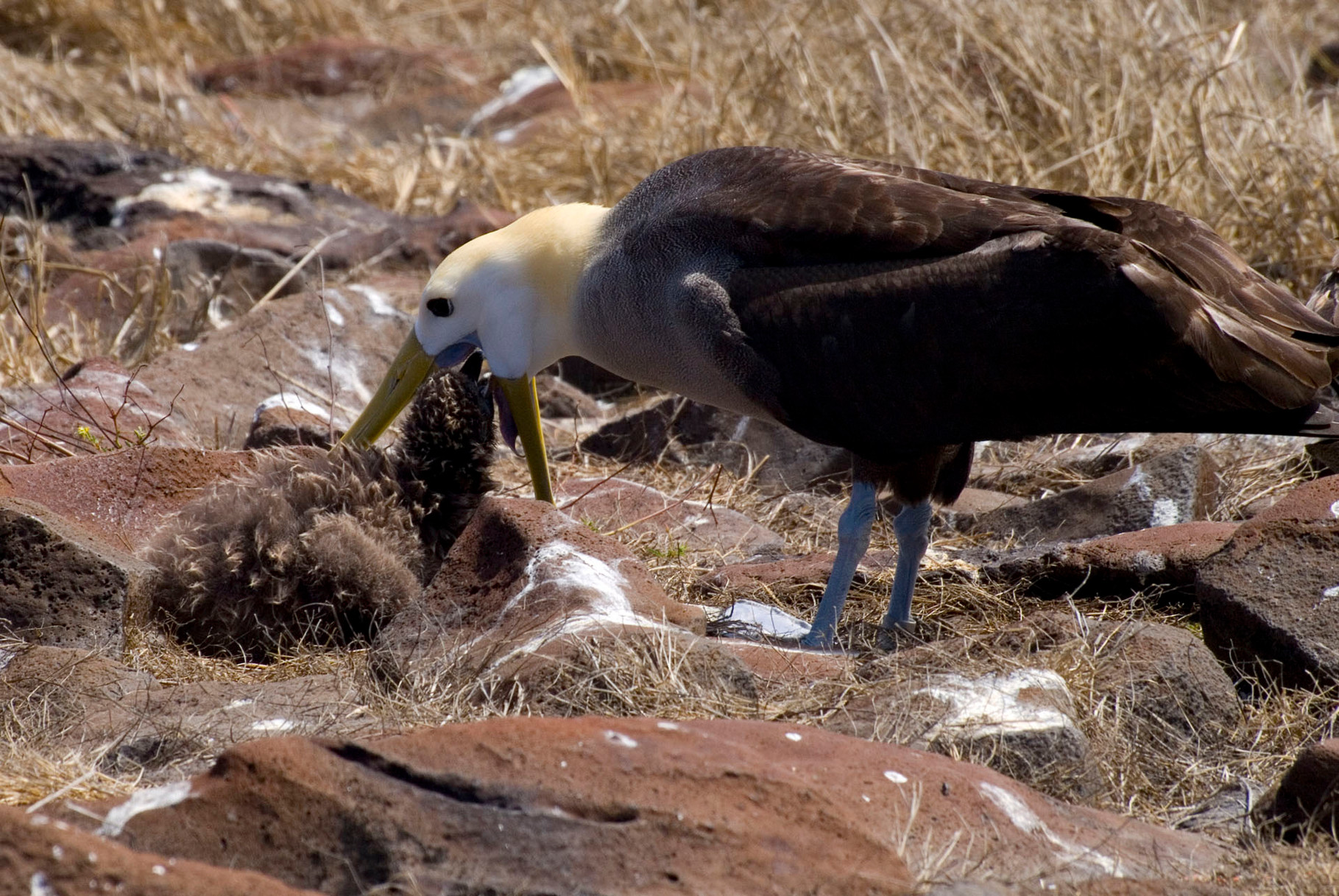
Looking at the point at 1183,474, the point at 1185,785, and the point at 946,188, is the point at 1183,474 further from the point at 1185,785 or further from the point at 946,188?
the point at 1185,785

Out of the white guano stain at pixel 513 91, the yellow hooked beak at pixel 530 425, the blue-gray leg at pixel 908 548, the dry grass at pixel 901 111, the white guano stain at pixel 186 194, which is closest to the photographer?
the blue-gray leg at pixel 908 548

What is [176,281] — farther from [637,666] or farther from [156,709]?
[637,666]

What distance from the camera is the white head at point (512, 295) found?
4707 mm

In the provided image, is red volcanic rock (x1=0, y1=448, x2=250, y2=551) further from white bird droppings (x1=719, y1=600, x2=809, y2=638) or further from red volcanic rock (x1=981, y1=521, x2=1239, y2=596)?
red volcanic rock (x1=981, y1=521, x2=1239, y2=596)

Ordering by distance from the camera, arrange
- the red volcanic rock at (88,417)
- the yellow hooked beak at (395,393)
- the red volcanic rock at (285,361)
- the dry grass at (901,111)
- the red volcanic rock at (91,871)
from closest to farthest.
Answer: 1. the red volcanic rock at (91,871)
2. the yellow hooked beak at (395,393)
3. the red volcanic rock at (88,417)
4. the red volcanic rock at (285,361)
5. the dry grass at (901,111)

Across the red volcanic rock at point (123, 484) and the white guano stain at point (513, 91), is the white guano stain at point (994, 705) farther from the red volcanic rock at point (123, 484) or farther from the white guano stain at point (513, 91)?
the white guano stain at point (513, 91)

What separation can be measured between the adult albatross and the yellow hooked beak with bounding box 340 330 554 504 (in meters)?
0.10

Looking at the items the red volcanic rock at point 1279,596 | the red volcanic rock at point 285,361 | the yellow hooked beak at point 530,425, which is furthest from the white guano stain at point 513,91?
the red volcanic rock at point 1279,596

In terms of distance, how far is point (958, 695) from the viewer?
330 cm

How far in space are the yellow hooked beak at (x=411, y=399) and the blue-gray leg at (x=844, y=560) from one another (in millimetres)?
998

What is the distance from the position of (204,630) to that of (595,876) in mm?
2187

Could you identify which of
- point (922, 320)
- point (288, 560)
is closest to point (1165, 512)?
point (922, 320)

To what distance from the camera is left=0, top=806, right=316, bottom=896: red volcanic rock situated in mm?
2014

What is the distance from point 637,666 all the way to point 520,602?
52 centimetres
